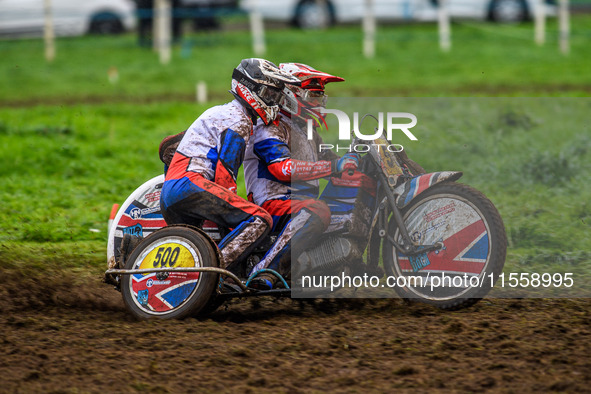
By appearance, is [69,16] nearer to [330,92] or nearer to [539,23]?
[330,92]

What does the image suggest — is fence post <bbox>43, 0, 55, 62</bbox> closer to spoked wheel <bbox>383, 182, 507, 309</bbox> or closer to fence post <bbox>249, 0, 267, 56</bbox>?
fence post <bbox>249, 0, 267, 56</bbox>

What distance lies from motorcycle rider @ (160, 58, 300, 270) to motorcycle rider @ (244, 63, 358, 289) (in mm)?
123

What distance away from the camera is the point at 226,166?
5895 mm

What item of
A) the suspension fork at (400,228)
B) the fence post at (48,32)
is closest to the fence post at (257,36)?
the fence post at (48,32)

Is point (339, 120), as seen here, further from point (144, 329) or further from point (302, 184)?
point (144, 329)

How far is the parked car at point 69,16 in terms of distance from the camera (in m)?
22.6

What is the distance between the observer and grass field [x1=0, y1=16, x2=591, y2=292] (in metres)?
8.52

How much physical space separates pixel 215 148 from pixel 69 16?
19.0 meters

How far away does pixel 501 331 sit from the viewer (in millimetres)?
5273

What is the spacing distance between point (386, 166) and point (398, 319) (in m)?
1.07

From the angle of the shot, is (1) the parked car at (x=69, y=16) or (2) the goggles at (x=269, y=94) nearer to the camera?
(2) the goggles at (x=269, y=94)

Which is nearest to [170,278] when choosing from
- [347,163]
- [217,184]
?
[217,184]

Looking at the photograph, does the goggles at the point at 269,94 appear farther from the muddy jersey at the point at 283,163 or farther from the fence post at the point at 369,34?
the fence post at the point at 369,34

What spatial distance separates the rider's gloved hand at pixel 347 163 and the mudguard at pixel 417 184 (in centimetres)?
34
